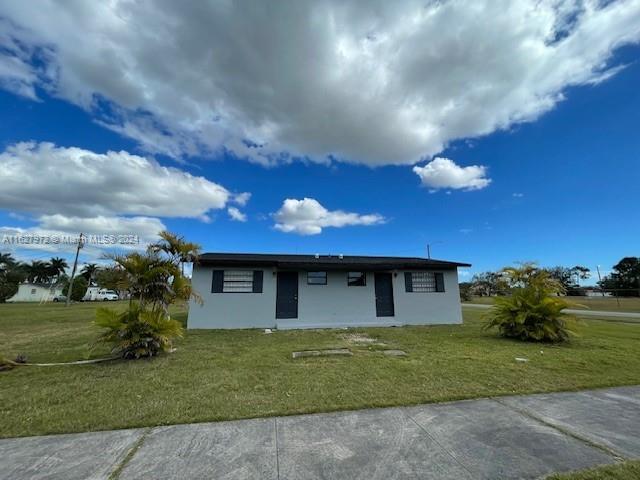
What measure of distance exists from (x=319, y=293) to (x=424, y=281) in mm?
4835

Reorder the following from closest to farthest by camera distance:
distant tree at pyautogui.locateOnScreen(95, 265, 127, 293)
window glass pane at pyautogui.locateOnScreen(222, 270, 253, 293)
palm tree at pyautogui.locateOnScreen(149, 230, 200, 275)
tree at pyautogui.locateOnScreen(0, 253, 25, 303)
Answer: distant tree at pyautogui.locateOnScreen(95, 265, 127, 293)
palm tree at pyautogui.locateOnScreen(149, 230, 200, 275)
window glass pane at pyautogui.locateOnScreen(222, 270, 253, 293)
tree at pyautogui.locateOnScreen(0, 253, 25, 303)

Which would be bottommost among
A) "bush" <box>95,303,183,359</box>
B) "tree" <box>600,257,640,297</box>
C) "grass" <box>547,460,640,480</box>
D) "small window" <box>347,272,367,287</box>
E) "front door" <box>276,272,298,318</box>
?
"grass" <box>547,460,640,480</box>

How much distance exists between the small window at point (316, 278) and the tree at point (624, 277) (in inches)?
2423

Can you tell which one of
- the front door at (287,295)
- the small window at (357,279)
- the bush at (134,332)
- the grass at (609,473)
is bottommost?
the grass at (609,473)

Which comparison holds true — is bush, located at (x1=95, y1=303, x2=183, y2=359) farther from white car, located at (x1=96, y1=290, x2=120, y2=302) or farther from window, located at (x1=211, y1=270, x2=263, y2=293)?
white car, located at (x1=96, y1=290, x2=120, y2=302)

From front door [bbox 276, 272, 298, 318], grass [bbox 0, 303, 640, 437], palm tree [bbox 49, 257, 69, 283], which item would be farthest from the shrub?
palm tree [bbox 49, 257, 69, 283]

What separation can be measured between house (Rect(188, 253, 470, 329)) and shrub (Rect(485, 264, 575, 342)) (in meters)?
3.98

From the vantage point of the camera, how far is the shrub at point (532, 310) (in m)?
8.26

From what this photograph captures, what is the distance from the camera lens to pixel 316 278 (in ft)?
42.3

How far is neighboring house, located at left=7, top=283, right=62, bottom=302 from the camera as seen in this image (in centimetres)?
4543

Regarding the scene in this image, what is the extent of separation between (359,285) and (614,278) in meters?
67.3

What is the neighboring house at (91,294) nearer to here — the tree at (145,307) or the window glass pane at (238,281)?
the window glass pane at (238,281)

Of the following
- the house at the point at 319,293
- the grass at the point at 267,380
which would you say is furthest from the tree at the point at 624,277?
the grass at the point at 267,380

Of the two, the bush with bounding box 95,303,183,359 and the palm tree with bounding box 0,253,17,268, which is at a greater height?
the palm tree with bounding box 0,253,17,268
